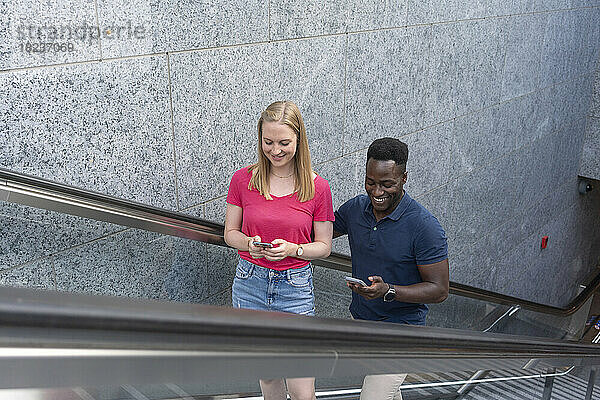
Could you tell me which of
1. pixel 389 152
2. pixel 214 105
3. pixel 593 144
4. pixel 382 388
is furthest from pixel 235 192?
pixel 593 144

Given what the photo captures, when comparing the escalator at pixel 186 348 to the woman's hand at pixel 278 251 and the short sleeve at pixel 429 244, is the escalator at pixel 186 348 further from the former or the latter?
the woman's hand at pixel 278 251

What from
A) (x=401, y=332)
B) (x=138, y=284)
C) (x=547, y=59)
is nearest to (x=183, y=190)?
(x=138, y=284)

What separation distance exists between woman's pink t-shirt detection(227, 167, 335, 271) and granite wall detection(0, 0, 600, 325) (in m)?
0.59

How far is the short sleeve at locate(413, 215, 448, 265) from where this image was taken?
8.92 ft

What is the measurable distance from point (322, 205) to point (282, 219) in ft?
0.72

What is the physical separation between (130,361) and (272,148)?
231 centimetres

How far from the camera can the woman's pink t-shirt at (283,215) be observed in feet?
9.96

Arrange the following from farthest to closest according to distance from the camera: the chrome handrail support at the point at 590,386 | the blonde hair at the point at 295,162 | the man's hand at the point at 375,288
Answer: the chrome handrail support at the point at 590,386, the blonde hair at the point at 295,162, the man's hand at the point at 375,288

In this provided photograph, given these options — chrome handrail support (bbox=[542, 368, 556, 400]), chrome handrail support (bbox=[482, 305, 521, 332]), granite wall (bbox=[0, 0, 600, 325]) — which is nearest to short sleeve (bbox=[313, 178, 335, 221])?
granite wall (bbox=[0, 0, 600, 325])

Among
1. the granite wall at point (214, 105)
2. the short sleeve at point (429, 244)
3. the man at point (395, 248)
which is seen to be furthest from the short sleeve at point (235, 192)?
the short sleeve at point (429, 244)

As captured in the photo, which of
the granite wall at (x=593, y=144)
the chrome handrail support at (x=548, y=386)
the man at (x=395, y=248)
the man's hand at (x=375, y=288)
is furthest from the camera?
the granite wall at (x=593, y=144)

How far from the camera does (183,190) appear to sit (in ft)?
11.8

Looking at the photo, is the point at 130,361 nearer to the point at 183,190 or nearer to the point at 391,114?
the point at 183,190

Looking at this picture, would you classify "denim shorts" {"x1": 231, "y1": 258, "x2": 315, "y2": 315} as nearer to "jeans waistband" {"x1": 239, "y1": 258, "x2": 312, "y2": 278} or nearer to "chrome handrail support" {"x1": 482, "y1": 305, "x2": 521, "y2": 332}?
"jeans waistband" {"x1": 239, "y1": 258, "x2": 312, "y2": 278}
